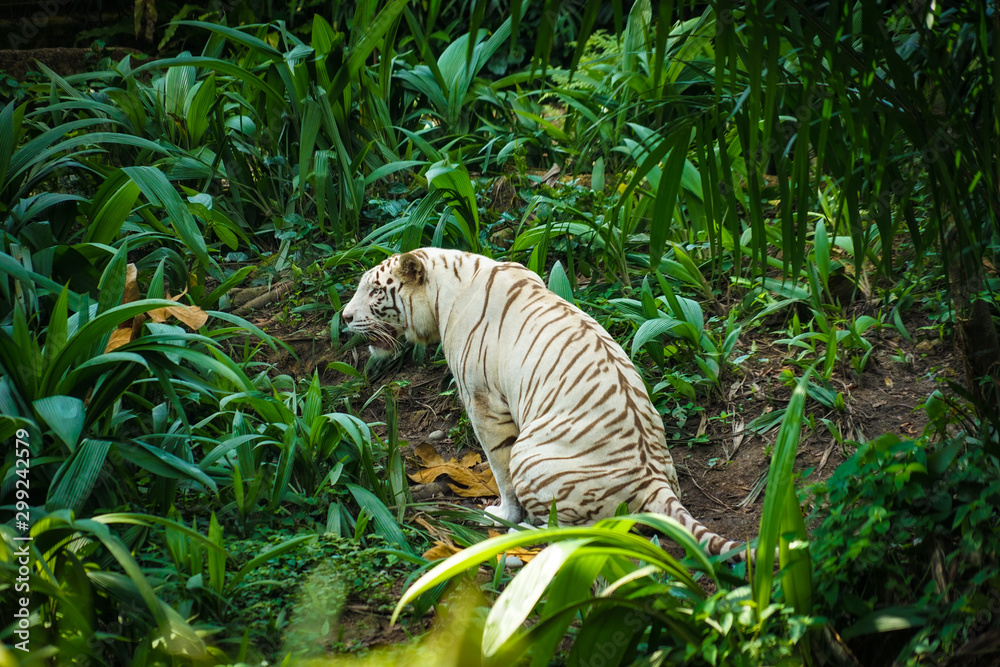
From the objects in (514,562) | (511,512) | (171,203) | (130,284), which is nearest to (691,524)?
(514,562)

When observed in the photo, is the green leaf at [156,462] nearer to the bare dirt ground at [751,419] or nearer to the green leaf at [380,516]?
the green leaf at [380,516]

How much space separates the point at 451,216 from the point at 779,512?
3.34 m

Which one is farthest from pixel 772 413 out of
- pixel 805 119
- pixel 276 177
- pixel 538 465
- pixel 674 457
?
pixel 276 177

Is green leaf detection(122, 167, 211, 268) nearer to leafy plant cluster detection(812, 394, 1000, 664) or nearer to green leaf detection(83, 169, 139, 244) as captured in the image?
green leaf detection(83, 169, 139, 244)

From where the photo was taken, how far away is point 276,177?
554 centimetres

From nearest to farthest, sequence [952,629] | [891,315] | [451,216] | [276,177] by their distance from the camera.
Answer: [952,629] → [891,315] → [451,216] → [276,177]

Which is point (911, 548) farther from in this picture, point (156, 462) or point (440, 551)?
point (156, 462)

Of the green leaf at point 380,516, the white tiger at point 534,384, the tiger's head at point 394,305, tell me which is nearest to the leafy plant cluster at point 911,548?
the white tiger at point 534,384

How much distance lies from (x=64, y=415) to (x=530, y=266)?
2.61 m

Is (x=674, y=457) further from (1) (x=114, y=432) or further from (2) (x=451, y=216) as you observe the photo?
(1) (x=114, y=432)

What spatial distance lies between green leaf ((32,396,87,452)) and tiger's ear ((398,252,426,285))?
1.61 meters

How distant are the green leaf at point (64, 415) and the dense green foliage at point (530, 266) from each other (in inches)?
0.4

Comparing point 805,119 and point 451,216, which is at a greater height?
point 805,119

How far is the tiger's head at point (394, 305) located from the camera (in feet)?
12.3
